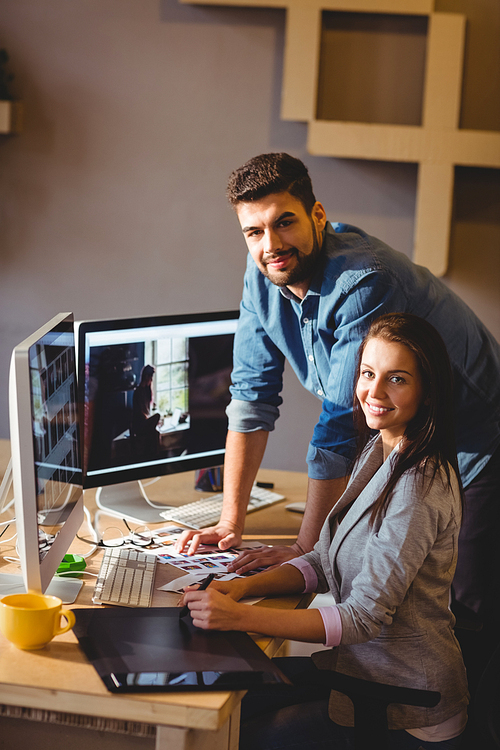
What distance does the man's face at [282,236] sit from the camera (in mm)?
1501

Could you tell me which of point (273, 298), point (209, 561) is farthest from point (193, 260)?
point (209, 561)

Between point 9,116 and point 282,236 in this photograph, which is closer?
point 282,236

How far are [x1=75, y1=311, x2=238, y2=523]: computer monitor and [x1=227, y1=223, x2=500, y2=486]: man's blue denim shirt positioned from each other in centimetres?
8

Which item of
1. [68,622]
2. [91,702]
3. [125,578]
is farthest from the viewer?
[125,578]

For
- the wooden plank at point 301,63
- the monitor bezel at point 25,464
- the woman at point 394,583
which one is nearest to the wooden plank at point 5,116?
the wooden plank at point 301,63

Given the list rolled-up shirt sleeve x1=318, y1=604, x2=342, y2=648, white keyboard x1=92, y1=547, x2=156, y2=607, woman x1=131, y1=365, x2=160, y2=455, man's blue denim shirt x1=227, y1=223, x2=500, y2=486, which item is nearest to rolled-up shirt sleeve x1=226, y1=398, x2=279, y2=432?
man's blue denim shirt x1=227, y1=223, x2=500, y2=486

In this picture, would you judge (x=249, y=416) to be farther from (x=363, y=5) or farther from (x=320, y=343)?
(x=363, y=5)

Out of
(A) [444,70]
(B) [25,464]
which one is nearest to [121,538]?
(B) [25,464]

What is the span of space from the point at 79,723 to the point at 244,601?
1.25 feet

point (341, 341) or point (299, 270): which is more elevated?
point (299, 270)

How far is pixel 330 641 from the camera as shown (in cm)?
109

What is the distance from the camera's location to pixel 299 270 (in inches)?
61.1

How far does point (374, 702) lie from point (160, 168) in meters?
2.24

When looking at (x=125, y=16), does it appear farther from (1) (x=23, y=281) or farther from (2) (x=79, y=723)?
(2) (x=79, y=723)
